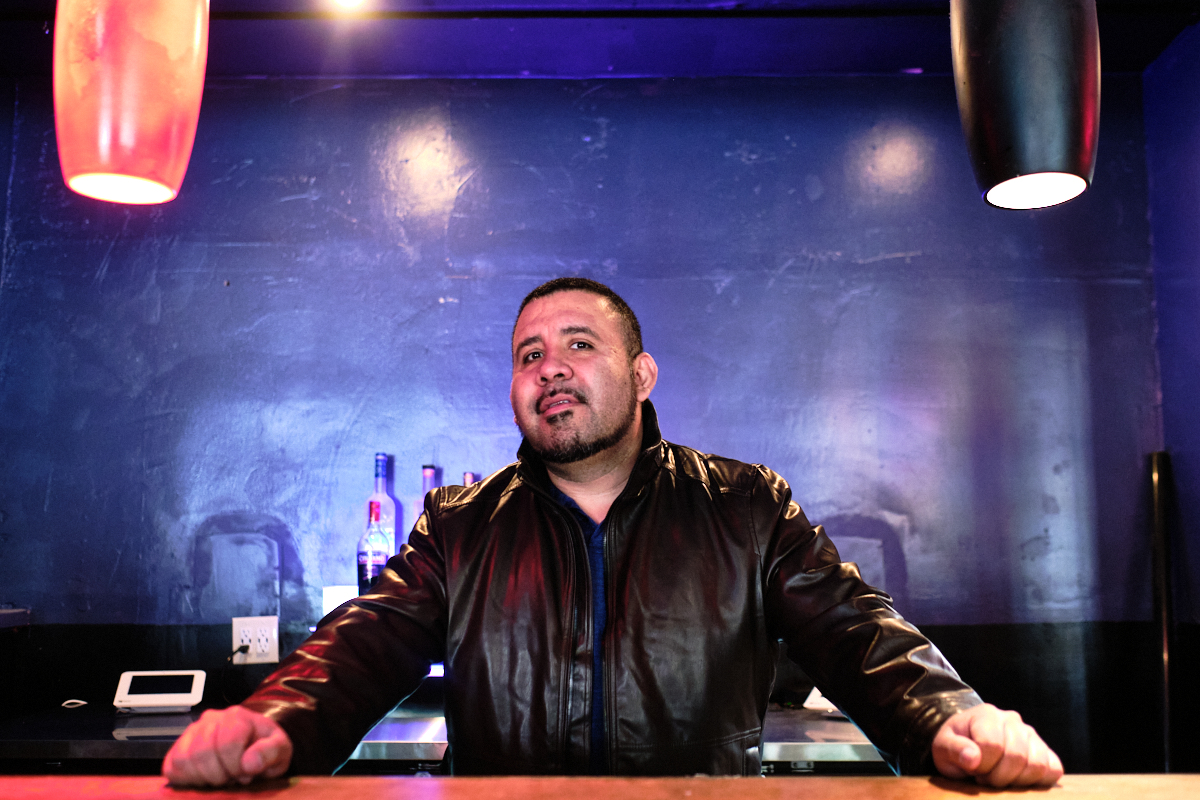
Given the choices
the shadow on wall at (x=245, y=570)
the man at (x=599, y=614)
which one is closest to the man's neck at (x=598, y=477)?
the man at (x=599, y=614)

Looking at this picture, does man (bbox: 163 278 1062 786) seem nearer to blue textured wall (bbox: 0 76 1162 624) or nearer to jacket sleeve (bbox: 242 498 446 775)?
jacket sleeve (bbox: 242 498 446 775)

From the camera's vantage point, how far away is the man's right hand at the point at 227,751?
0.77m

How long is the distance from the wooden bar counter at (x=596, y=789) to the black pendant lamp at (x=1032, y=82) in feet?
1.81

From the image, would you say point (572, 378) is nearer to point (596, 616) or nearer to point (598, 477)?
point (598, 477)

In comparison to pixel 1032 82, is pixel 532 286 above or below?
above

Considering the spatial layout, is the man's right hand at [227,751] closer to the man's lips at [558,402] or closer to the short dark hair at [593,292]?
the man's lips at [558,402]

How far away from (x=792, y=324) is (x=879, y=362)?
1.01 ft

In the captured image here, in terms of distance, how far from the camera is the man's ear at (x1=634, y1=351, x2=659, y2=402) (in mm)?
1692

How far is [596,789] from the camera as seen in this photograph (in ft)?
2.16

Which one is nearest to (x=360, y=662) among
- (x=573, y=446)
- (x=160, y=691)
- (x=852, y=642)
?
(x=573, y=446)

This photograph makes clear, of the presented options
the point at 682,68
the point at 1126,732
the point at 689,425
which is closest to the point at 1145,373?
the point at 1126,732

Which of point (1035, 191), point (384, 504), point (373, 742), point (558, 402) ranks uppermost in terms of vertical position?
point (1035, 191)

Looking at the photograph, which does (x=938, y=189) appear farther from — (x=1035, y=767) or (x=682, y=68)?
(x=1035, y=767)

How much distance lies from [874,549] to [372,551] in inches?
61.4
